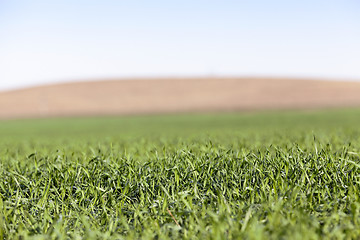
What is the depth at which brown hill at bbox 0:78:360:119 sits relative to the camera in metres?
63.5

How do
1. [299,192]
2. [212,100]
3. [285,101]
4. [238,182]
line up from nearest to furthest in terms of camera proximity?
[299,192] < [238,182] < [285,101] < [212,100]

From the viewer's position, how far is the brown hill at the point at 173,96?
208 feet

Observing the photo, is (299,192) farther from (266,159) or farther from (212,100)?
(212,100)

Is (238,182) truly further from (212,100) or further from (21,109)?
(21,109)

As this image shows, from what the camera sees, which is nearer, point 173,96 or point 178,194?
point 178,194

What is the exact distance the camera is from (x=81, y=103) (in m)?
72.6

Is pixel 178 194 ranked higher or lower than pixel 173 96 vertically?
higher

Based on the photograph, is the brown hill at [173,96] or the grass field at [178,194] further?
the brown hill at [173,96]

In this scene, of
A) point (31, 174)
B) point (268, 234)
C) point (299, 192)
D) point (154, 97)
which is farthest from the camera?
point (154, 97)

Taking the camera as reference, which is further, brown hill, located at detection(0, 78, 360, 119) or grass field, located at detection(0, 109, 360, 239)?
brown hill, located at detection(0, 78, 360, 119)

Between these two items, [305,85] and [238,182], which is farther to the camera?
[305,85]

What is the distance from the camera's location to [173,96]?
74938 millimetres

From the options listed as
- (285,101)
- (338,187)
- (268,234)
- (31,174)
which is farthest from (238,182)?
(285,101)

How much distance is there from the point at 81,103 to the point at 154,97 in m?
14.2
